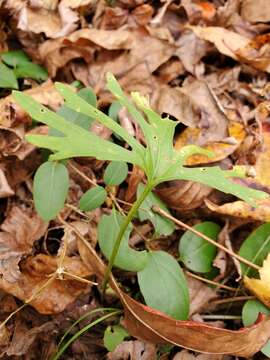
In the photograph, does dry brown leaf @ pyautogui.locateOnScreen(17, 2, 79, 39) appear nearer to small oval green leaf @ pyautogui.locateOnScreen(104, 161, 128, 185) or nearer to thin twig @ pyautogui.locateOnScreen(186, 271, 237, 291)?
small oval green leaf @ pyautogui.locateOnScreen(104, 161, 128, 185)

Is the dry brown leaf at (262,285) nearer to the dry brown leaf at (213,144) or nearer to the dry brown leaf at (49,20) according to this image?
the dry brown leaf at (213,144)

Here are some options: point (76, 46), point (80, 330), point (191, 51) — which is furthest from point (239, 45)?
point (80, 330)

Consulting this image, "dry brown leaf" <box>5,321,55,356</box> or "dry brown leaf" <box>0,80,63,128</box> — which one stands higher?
"dry brown leaf" <box>0,80,63,128</box>

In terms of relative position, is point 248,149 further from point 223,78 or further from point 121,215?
point 121,215

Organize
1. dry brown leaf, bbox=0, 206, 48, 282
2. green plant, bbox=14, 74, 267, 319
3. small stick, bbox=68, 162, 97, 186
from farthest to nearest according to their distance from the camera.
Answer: small stick, bbox=68, 162, 97, 186, dry brown leaf, bbox=0, 206, 48, 282, green plant, bbox=14, 74, 267, 319

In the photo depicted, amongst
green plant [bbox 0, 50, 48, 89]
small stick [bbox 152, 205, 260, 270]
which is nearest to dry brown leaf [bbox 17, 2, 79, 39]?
green plant [bbox 0, 50, 48, 89]

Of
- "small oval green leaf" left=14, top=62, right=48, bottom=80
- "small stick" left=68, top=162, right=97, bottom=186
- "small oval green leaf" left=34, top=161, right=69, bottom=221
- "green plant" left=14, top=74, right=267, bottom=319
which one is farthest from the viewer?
"small oval green leaf" left=14, top=62, right=48, bottom=80

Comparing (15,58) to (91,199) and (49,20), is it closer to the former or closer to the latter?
(49,20)
